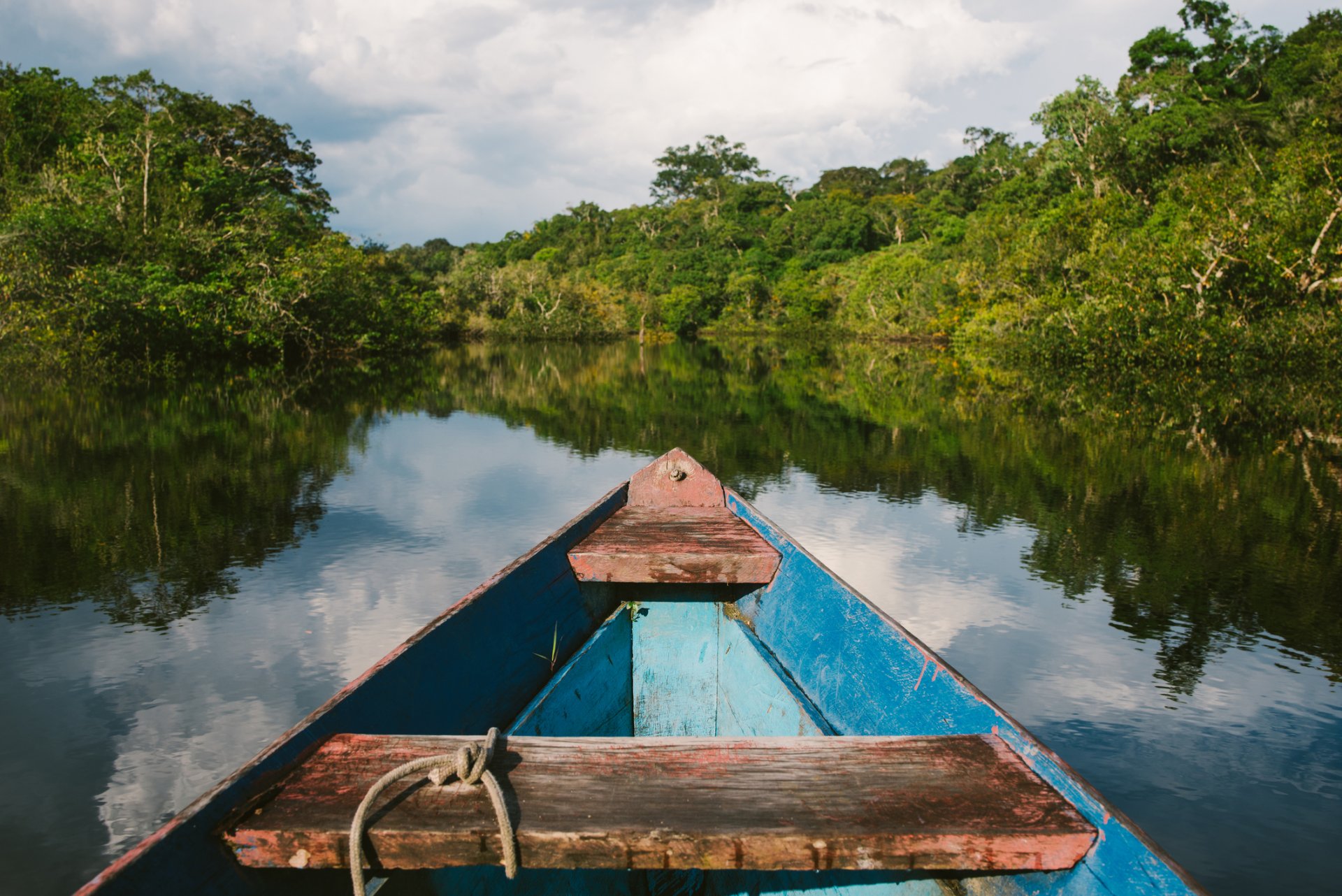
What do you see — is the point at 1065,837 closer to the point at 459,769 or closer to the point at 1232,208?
the point at 459,769

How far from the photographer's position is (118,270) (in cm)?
1752

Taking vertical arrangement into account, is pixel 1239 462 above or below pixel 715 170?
below

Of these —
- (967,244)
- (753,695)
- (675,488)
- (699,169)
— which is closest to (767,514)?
(675,488)

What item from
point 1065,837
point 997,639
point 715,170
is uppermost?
point 715,170

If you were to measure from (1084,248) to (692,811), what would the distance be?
23380mm

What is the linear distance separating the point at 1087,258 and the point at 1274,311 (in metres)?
5.34

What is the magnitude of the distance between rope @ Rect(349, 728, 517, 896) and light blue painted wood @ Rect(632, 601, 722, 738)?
1546mm

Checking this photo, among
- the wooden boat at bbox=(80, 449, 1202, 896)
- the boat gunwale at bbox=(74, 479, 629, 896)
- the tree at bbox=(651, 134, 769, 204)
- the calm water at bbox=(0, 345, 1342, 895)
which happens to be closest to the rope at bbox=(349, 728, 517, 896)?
the wooden boat at bbox=(80, 449, 1202, 896)

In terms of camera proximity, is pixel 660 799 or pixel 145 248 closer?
pixel 660 799

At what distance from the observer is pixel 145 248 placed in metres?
19.2

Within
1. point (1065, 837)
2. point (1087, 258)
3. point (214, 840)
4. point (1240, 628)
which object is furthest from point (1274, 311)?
point (214, 840)

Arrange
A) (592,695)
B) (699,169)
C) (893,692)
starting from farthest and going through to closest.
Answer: (699,169) < (592,695) < (893,692)

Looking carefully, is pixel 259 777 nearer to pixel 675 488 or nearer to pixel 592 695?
pixel 592 695

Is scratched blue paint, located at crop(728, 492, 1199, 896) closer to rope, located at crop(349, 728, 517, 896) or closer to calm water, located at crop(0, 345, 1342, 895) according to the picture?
rope, located at crop(349, 728, 517, 896)
